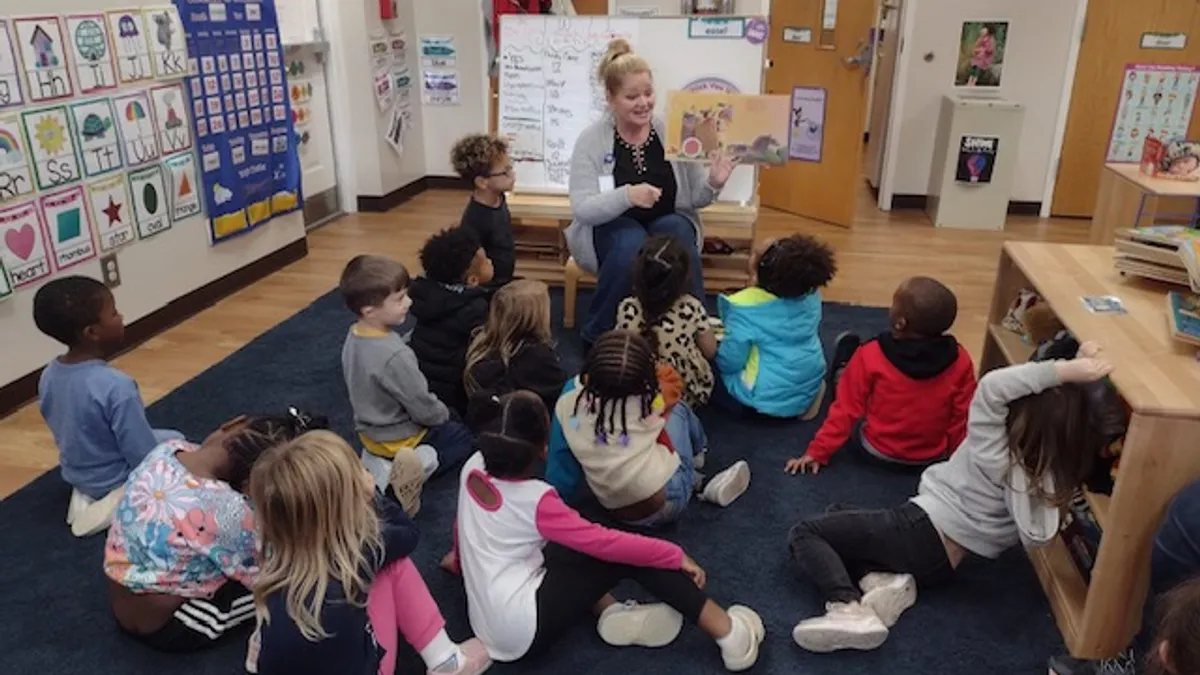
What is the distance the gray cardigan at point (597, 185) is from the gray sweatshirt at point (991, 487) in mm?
1587

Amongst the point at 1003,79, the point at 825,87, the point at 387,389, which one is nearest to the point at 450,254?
the point at 387,389

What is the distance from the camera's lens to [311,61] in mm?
5023

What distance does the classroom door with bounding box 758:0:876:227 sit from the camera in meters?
5.02

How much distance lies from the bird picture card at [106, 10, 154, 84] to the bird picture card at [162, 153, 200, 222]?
359mm

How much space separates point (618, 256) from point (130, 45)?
81.2 inches

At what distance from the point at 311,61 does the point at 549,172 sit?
1.87m

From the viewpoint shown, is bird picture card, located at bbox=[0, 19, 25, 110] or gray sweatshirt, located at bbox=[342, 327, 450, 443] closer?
gray sweatshirt, located at bbox=[342, 327, 450, 443]

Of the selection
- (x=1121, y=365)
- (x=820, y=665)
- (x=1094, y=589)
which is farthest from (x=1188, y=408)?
(x=820, y=665)

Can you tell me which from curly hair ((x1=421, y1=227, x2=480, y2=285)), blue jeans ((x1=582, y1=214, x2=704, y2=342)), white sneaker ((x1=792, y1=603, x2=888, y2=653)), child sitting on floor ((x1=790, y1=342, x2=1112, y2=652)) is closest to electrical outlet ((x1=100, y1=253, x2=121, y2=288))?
curly hair ((x1=421, y1=227, x2=480, y2=285))

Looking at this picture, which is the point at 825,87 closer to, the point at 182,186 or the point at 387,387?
the point at 182,186

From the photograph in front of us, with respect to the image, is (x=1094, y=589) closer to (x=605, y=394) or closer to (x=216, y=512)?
(x=605, y=394)

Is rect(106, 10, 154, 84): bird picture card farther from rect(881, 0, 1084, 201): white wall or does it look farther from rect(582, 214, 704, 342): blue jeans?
rect(881, 0, 1084, 201): white wall

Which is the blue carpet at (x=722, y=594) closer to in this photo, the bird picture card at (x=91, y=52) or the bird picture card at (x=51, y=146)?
the bird picture card at (x=51, y=146)

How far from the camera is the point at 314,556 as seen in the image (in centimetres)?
148
